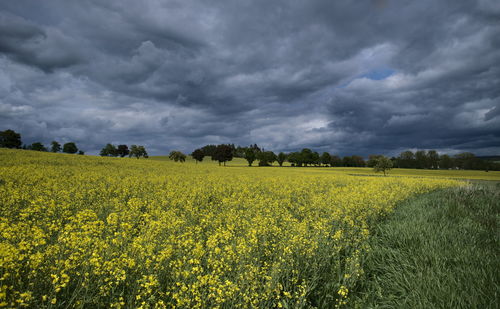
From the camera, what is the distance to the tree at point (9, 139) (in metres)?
65.1

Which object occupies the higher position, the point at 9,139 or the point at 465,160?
the point at 9,139

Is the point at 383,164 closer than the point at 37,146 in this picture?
Yes

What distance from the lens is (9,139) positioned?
65.9 metres

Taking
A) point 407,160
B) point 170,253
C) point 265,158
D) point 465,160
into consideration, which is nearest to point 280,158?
point 265,158

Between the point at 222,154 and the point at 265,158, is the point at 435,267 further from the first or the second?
the point at 265,158

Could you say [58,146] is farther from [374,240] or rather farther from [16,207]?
[374,240]

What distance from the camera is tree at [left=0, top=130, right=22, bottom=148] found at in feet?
214

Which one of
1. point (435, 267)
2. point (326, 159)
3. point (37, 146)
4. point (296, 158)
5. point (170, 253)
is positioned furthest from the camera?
point (326, 159)

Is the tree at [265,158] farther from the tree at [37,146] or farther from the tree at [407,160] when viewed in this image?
the tree at [37,146]

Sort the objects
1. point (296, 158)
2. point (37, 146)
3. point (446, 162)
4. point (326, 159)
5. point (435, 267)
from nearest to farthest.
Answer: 1. point (435, 267)
2. point (446, 162)
3. point (37, 146)
4. point (296, 158)
5. point (326, 159)

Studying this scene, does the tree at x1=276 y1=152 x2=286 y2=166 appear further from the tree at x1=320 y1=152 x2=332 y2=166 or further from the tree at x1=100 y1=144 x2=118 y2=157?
the tree at x1=100 y1=144 x2=118 y2=157

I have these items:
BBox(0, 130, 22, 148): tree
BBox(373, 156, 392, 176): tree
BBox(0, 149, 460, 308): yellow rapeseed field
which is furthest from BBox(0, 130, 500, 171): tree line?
BBox(0, 149, 460, 308): yellow rapeseed field

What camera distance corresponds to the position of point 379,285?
486 centimetres

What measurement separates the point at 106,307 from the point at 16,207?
6.68 metres
